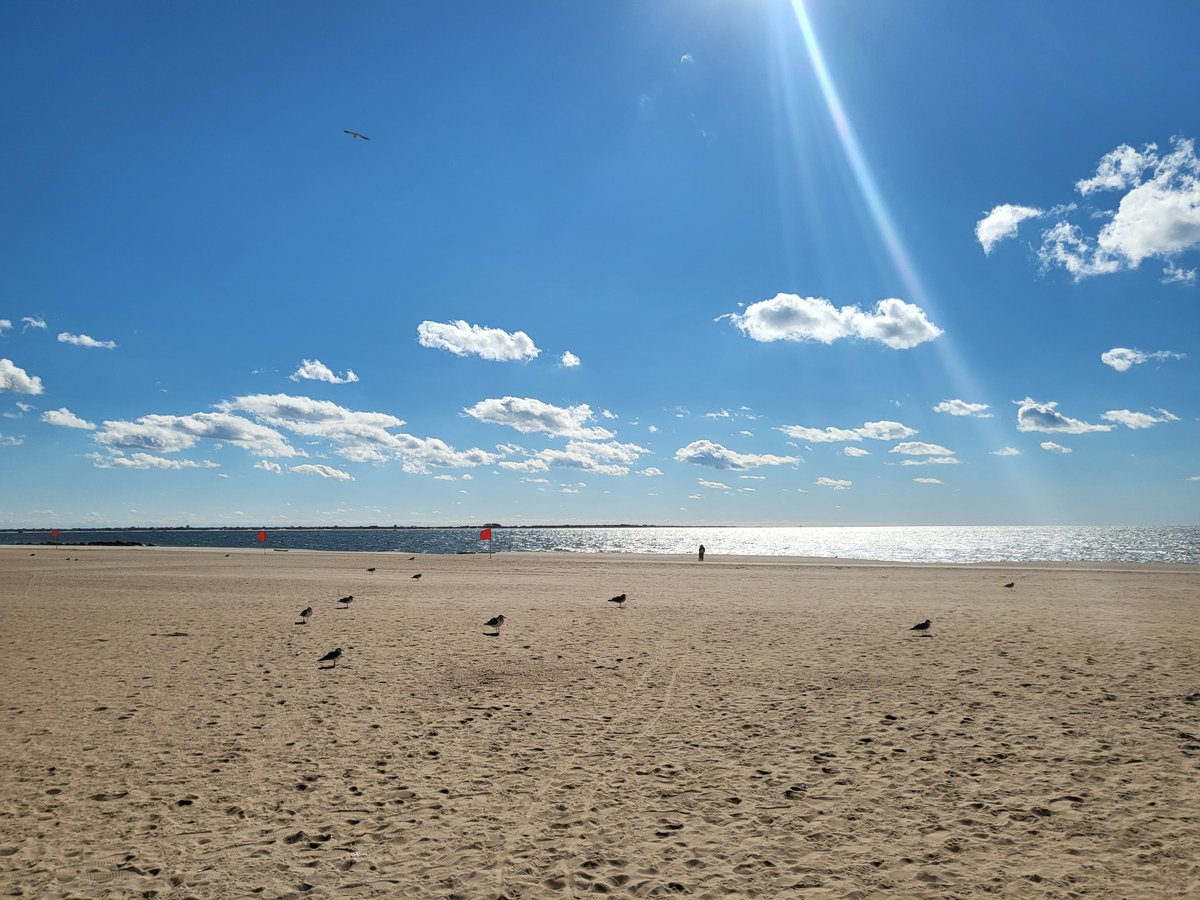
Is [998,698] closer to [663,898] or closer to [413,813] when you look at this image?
[663,898]

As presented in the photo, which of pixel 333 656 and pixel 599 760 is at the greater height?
pixel 333 656

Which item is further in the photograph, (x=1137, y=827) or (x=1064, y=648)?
(x=1064, y=648)

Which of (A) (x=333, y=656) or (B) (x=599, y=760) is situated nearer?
(B) (x=599, y=760)

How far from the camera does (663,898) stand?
6.20 metres

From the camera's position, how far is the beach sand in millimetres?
6688

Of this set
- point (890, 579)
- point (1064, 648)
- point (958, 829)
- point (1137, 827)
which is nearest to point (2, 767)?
point (958, 829)

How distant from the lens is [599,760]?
9.70 metres

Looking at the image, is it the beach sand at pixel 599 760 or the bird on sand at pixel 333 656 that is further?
the bird on sand at pixel 333 656

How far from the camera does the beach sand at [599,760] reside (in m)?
6.69

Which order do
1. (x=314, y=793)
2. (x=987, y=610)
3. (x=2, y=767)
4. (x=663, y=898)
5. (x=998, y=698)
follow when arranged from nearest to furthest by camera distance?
1. (x=663, y=898)
2. (x=314, y=793)
3. (x=2, y=767)
4. (x=998, y=698)
5. (x=987, y=610)

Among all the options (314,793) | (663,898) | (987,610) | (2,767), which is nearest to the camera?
(663,898)

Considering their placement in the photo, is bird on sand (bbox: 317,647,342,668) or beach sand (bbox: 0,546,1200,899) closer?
beach sand (bbox: 0,546,1200,899)

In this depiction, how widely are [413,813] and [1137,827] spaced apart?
8.24m

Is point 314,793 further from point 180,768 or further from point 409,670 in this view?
point 409,670
